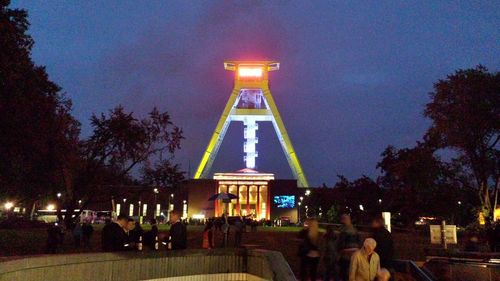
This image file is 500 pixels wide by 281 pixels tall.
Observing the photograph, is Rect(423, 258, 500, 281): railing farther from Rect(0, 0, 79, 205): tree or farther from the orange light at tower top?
the orange light at tower top

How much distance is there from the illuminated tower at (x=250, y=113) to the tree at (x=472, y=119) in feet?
179

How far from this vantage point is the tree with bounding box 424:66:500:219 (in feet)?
103

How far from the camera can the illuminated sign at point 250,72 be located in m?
95.5

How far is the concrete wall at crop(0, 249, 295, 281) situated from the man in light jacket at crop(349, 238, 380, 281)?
1888 mm

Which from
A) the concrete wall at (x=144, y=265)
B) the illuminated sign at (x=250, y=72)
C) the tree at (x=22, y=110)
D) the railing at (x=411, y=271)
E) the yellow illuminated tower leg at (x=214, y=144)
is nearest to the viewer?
the concrete wall at (x=144, y=265)

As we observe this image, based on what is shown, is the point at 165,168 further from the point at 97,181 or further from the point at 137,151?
the point at 97,181

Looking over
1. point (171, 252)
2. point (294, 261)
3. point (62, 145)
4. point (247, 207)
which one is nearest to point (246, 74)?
point (247, 207)

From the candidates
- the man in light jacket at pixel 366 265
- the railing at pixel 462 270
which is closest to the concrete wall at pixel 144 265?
the man in light jacket at pixel 366 265

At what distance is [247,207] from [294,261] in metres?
65.3

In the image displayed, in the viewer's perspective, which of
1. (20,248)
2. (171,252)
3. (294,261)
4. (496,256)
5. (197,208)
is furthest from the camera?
(197,208)

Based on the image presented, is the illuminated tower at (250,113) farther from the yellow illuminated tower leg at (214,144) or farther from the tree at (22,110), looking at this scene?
the tree at (22,110)

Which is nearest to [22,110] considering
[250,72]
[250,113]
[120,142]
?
[120,142]

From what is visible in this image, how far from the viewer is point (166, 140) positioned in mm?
26172

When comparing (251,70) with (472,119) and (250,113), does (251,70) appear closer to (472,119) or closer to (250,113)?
(250,113)
